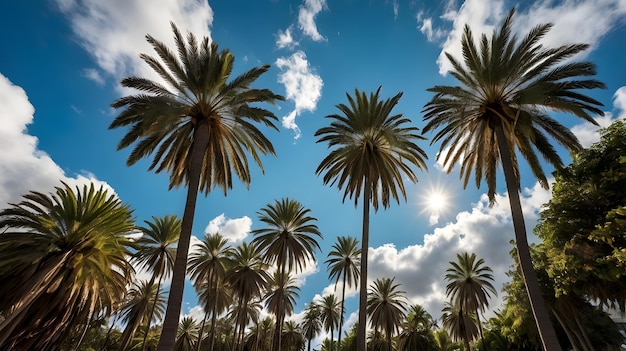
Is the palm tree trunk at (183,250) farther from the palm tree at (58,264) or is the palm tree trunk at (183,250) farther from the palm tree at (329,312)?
the palm tree at (329,312)

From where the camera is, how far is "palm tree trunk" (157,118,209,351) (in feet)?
41.4

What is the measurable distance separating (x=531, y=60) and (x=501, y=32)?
7.16 ft

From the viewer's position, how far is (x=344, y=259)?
42.6 m

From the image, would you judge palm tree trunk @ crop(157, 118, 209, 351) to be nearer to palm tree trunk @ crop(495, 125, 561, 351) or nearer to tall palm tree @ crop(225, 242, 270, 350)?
palm tree trunk @ crop(495, 125, 561, 351)

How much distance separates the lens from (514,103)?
17203 millimetres

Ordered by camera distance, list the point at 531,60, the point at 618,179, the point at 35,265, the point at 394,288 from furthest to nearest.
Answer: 1. the point at 394,288
2. the point at 531,60
3. the point at 618,179
4. the point at 35,265

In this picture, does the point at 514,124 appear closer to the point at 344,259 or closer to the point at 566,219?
the point at 566,219

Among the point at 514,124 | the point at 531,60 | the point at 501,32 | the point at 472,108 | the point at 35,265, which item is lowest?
the point at 35,265

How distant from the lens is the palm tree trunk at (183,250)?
12.6 metres

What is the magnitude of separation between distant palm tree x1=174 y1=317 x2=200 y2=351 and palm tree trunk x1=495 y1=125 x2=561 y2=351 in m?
55.3

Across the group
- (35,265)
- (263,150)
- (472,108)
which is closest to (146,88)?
(263,150)

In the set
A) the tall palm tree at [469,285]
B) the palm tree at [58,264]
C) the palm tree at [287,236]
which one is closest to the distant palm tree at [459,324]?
the tall palm tree at [469,285]

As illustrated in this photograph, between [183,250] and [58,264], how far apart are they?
16.8 ft

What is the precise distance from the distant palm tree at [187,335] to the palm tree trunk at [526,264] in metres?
55.3
